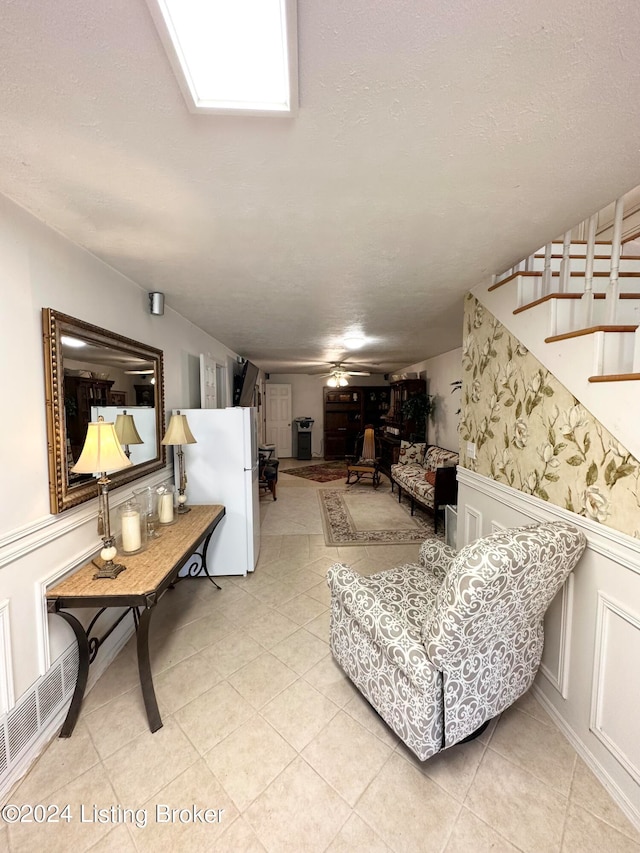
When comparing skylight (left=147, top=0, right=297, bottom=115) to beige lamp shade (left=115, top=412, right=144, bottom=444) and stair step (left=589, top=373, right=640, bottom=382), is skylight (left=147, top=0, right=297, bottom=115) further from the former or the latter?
beige lamp shade (left=115, top=412, right=144, bottom=444)

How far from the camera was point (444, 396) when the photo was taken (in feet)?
16.7

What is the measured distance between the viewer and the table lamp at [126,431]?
1992 mm

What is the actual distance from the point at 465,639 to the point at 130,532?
64.8 inches

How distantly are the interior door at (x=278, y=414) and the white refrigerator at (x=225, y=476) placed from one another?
544 cm

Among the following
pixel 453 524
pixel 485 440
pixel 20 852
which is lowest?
pixel 20 852

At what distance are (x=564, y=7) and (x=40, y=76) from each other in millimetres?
1139

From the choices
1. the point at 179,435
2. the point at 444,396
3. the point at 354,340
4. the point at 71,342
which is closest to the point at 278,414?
the point at 444,396

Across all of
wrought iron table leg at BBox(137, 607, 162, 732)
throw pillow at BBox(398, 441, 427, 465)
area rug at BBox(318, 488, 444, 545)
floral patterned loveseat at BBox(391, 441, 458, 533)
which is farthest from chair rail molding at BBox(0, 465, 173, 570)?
throw pillow at BBox(398, 441, 427, 465)

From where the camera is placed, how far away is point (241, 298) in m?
2.42

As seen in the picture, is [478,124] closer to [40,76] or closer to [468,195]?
[468,195]

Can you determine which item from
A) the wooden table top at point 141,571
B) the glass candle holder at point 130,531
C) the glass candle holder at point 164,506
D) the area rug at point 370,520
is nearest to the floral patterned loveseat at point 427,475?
the area rug at point 370,520

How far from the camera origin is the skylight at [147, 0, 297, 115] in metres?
0.65

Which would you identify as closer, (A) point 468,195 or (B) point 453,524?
(A) point 468,195

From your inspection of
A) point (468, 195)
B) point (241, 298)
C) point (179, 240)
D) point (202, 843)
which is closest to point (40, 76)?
point (179, 240)
